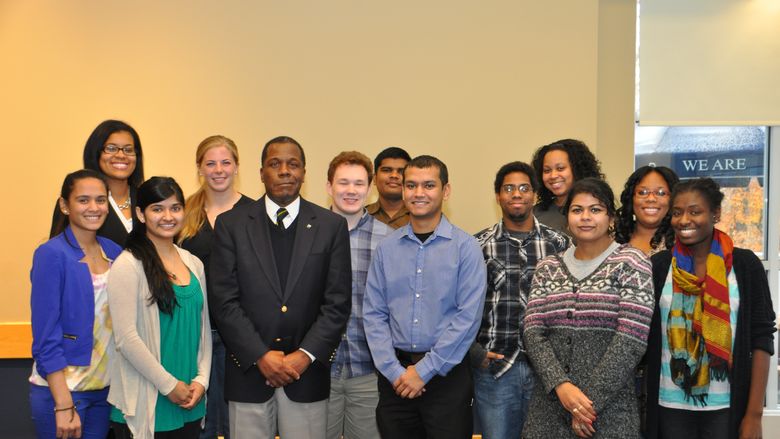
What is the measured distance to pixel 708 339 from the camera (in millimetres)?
2527

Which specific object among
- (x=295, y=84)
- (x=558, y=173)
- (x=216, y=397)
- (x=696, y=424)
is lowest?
(x=216, y=397)

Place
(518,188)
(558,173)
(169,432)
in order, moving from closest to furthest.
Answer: (169,432) → (518,188) → (558,173)

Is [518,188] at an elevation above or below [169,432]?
above

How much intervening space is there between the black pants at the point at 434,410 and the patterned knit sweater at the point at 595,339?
0.28 m

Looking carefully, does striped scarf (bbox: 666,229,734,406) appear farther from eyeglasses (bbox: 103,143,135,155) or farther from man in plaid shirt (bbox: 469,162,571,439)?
eyeglasses (bbox: 103,143,135,155)

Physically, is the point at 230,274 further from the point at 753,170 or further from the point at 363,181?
the point at 753,170

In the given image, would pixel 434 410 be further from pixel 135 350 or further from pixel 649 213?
pixel 649 213

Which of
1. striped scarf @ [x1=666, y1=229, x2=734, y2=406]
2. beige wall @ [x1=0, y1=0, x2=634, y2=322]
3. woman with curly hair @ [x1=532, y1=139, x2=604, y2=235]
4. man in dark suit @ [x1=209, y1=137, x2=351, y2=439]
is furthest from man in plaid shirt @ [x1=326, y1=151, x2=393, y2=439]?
beige wall @ [x1=0, y1=0, x2=634, y2=322]

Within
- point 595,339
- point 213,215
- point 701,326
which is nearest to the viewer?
point 595,339

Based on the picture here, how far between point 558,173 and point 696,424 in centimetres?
142

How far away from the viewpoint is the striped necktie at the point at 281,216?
2879 millimetres

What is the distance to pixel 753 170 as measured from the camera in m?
4.88

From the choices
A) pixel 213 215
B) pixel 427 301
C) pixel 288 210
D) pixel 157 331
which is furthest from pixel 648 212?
pixel 157 331

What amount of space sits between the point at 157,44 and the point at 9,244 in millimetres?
1710
